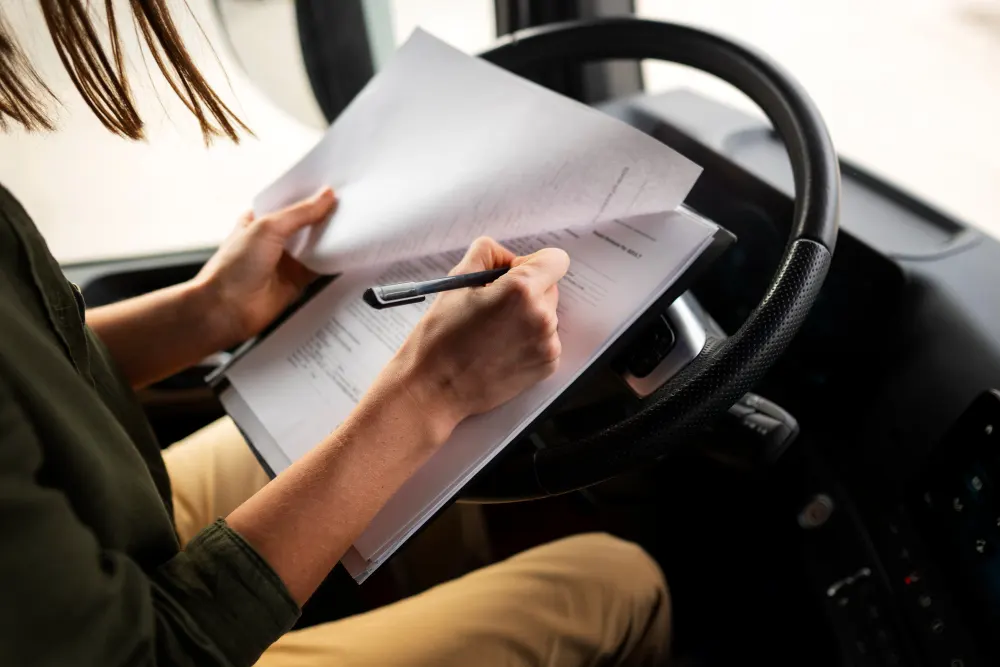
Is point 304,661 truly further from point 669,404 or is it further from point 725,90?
point 725,90

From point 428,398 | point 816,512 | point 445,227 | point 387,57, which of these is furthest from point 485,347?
point 387,57

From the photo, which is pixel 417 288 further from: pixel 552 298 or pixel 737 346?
pixel 737 346

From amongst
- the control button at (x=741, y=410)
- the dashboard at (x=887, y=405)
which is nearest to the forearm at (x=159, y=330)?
the control button at (x=741, y=410)

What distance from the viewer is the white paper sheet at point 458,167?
0.52 metres

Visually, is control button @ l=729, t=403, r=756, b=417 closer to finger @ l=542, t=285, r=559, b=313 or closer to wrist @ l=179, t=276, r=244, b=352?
finger @ l=542, t=285, r=559, b=313

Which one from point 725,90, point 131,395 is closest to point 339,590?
point 131,395

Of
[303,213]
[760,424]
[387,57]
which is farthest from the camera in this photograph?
Result: [387,57]

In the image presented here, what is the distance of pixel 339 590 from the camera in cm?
75

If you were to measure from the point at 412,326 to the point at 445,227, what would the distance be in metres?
0.09

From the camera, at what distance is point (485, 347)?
1.58 ft

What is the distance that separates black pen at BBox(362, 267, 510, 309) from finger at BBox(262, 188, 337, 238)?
0.74ft

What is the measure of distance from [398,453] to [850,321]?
49 cm

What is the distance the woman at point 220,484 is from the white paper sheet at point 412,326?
0.02 m

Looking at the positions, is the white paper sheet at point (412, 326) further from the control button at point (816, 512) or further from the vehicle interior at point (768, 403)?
the control button at point (816, 512)
